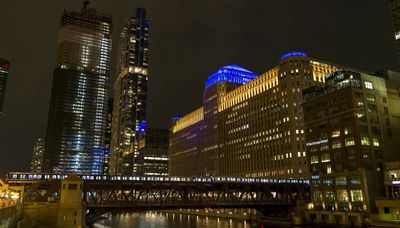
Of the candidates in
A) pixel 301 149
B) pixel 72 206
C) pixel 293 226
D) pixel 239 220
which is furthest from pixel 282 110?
pixel 72 206

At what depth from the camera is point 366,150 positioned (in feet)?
382

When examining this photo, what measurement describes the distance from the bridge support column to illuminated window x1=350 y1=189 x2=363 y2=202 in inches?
3303

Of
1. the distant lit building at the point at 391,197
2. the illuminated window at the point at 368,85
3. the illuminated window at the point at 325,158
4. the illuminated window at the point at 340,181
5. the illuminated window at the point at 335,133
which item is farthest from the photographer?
the illuminated window at the point at 325,158

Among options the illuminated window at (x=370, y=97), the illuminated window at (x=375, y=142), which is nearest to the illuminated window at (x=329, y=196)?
the illuminated window at (x=375, y=142)

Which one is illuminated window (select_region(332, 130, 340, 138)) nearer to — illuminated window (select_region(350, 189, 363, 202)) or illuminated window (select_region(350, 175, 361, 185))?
illuminated window (select_region(350, 175, 361, 185))

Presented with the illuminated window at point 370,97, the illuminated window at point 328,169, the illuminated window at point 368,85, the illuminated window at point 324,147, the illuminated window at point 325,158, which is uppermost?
the illuminated window at point 368,85

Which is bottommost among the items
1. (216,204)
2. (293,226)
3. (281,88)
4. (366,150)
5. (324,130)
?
(293,226)

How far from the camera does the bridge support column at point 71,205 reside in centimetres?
8438

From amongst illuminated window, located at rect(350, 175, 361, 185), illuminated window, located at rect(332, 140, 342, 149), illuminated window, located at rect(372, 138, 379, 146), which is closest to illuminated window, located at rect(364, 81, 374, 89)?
illuminated window, located at rect(372, 138, 379, 146)

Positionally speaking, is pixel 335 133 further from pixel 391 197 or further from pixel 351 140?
pixel 391 197

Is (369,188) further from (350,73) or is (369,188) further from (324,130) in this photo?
(350,73)

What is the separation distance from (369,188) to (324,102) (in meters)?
36.0

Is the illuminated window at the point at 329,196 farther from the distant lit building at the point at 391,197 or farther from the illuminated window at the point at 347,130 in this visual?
the illuminated window at the point at 347,130

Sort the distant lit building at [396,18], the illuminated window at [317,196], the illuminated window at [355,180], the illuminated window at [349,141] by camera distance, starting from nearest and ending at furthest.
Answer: the illuminated window at [355,180]
the illuminated window at [349,141]
the distant lit building at [396,18]
the illuminated window at [317,196]
